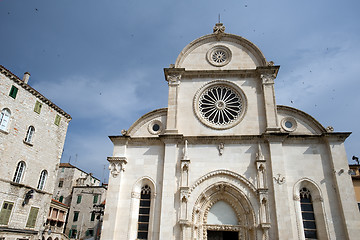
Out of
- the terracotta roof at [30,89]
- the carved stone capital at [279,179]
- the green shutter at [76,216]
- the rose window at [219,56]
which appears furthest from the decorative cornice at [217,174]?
the green shutter at [76,216]

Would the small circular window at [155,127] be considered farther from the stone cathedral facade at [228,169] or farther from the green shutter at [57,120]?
the green shutter at [57,120]

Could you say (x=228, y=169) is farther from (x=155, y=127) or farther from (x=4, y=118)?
(x=4, y=118)

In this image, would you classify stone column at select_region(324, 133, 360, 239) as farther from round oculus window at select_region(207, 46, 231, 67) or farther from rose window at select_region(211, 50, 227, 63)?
rose window at select_region(211, 50, 227, 63)

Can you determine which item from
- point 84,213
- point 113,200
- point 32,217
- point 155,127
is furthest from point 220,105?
point 84,213

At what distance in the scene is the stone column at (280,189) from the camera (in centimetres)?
1422

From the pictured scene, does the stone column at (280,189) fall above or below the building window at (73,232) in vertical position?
above

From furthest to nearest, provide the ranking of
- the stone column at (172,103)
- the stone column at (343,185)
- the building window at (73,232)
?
the building window at (73,232)
the stone column at (172,103)
the stone column at (343,185)

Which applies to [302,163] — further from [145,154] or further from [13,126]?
[13,126]

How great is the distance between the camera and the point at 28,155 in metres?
18.8

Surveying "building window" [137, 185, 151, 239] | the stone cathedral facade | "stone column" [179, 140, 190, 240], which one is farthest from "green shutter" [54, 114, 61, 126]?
"stone column" [179, 140, 190, 240]

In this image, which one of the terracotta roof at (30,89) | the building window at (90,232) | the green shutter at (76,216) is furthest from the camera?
the green shutter at (76,216)

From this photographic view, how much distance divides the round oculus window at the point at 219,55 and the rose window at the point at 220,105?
2.05 m

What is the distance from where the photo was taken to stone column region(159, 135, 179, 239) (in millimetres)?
14852

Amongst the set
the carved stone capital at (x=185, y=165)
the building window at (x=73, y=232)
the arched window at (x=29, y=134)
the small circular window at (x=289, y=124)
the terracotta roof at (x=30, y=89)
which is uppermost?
the terracotta roof at (x=30, y=89)
